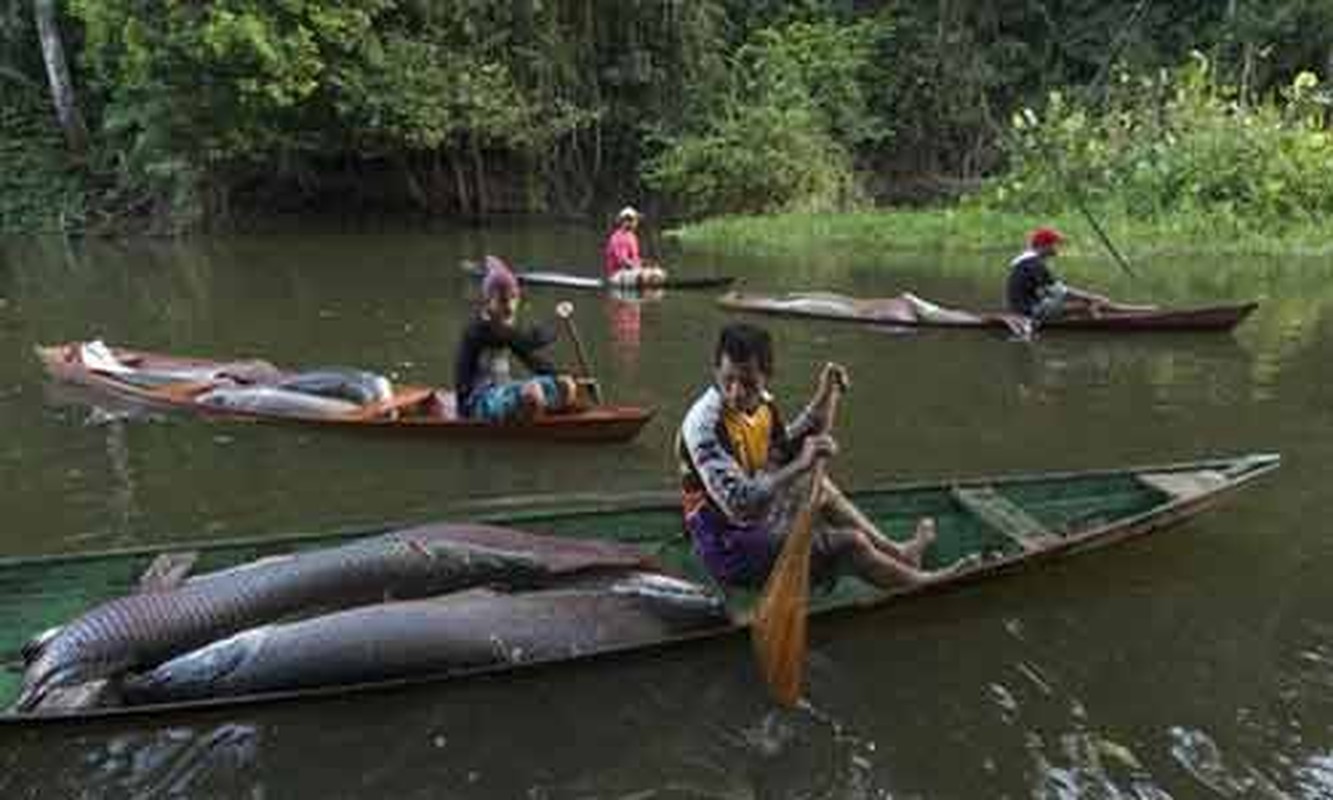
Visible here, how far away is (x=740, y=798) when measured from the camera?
15.1 ft

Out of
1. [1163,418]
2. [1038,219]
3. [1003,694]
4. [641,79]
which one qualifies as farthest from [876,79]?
[1003,694]

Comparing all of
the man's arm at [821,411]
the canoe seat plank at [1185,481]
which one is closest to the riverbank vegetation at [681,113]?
the canoe seat plank at [1185,481]

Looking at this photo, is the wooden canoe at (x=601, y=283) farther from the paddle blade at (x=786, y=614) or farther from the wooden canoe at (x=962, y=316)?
the paddle blade at (x=786, y=614)

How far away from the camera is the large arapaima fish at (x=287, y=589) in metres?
4.79

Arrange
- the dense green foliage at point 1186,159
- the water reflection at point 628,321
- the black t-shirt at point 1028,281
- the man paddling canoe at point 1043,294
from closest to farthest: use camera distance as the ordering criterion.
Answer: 1. the water reflection at point 628,321
2. the man paddling canoe at point 1043,294
3. the black t-shirt at point 1028,281
4. the dense green foliage at point 1186,159

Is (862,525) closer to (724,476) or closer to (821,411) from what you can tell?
(821,411)

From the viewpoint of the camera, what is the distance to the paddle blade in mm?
4883

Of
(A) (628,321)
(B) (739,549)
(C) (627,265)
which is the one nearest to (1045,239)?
(A) (628,321)

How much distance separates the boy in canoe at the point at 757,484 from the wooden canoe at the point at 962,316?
722 centimetres

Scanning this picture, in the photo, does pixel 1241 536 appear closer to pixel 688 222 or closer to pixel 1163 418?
pixel 1163 418

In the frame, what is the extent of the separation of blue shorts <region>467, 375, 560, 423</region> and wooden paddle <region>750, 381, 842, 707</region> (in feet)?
Result: 12.6

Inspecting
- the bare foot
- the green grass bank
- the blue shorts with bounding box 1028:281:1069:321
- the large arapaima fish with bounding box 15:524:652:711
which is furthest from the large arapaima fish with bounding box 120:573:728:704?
the green grass bank

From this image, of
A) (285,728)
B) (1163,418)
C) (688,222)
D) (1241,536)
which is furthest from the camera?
(688,222)

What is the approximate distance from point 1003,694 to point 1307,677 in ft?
4.45
